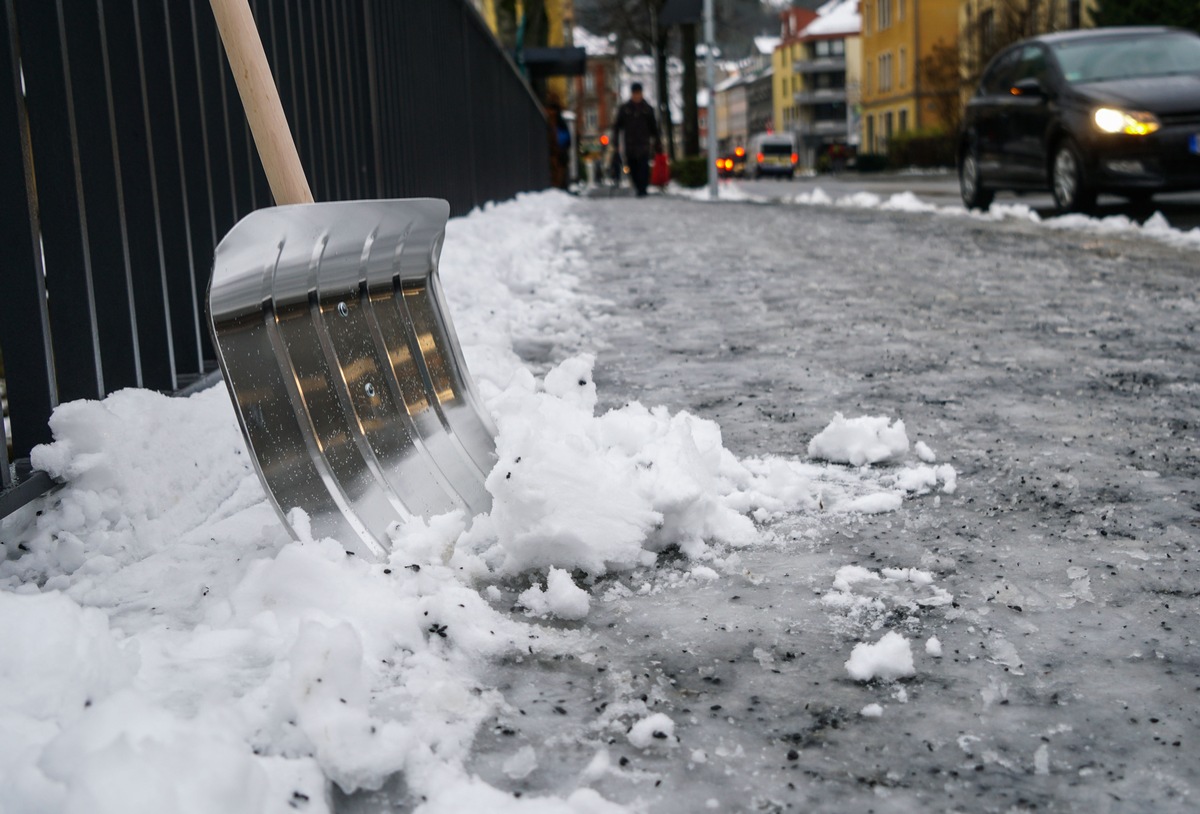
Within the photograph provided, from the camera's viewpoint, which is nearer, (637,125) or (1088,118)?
(1088,118)

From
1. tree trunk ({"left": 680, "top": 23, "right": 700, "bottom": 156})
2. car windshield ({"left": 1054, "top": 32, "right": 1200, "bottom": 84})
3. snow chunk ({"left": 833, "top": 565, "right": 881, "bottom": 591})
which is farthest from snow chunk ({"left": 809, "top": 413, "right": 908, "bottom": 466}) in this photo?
tree trunk ({"left": 680, "top": 23, "right": 700, "bottom": 156})

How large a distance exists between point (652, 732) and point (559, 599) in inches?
16.6

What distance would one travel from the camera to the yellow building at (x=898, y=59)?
2085 inches

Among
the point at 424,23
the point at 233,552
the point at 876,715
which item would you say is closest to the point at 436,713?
the point at 876,715

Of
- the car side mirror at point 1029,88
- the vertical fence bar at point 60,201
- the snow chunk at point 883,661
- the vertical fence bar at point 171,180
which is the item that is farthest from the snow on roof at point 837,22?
the snow chunk at point 883,661

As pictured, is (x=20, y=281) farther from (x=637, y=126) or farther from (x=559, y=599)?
(x=637, y=126)

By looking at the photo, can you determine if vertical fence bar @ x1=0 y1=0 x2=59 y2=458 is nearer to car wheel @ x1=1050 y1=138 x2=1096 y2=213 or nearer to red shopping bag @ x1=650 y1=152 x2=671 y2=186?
car wheel @ x1=1050 y1=138 x2=1096 y2=213

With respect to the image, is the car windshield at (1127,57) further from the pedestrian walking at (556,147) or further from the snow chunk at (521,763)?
the pedestrian walking at (556,147)

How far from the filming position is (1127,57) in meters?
10.1

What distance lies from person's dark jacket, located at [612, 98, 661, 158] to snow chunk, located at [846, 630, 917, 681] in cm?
1854

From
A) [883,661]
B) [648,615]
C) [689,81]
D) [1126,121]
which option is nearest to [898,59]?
[689,81]

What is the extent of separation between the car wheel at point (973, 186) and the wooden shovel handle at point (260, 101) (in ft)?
33.3

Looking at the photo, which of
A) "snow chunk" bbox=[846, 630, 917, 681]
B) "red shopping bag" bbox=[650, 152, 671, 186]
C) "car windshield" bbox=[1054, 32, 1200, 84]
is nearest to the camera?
"snow chunk" bbox=[846, 630, 917, 681]

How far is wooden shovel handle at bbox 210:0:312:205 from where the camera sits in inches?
97.9
